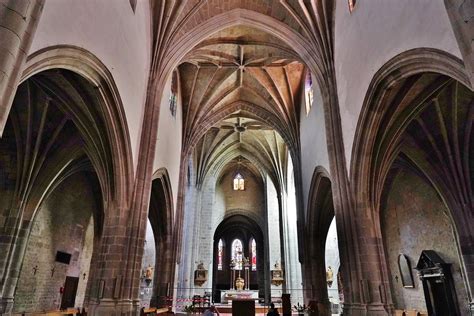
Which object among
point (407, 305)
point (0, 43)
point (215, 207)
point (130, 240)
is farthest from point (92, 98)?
point (215, 207)

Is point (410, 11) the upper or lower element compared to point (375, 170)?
upper

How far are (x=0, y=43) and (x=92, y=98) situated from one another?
553 cm

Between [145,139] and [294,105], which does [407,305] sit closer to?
[294,105]

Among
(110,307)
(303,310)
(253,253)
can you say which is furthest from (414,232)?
(253,253)

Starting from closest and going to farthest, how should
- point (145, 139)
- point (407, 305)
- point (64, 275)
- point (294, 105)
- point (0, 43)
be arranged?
point (0, 43) → point (145, 139) → point (407, 305) → point (64, 275) → point (294, 105)

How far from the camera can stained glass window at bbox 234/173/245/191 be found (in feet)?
93.8

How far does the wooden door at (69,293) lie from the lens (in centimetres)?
1515

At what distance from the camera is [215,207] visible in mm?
27000

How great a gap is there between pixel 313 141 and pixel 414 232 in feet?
20.2

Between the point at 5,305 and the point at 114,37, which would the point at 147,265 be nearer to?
the point at 5,305

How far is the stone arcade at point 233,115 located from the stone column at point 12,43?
0.07 feet

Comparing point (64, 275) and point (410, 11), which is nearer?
point (410, 11)

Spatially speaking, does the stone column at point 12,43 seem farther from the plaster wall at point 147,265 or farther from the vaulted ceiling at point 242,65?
the plaster wall at point 147,265

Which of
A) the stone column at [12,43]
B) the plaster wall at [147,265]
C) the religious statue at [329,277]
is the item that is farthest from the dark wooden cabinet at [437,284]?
the plaster wall at [147,265]
